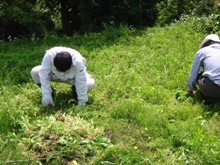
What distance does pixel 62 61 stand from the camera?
464 centimetres

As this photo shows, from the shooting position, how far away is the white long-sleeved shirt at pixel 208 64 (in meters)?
4.94

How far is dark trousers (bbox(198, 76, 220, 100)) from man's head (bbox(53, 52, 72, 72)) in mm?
1941

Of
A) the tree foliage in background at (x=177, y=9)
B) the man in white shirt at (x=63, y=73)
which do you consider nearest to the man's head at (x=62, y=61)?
the man in white shirt at (x=63, y=73)

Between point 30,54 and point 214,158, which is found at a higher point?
point 30,54

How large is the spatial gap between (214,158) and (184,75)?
2.46m

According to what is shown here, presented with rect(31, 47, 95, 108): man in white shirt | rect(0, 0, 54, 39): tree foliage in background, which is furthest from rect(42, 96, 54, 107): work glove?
rect(0, 0, 54, 39): tree foliage in background

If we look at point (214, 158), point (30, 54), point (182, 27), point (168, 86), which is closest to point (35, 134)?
point (214, 158)

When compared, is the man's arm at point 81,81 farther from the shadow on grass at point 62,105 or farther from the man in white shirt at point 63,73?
the shadow on grass at point 62,105

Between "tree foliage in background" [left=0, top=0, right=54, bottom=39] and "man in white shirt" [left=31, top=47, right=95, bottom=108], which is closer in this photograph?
"man in white shirt" [left=31, top=47, right=95, bottom=108]

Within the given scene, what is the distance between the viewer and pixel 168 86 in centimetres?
582

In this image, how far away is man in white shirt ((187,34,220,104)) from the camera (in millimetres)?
4961

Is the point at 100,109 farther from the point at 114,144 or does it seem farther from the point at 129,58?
the point at 129,58

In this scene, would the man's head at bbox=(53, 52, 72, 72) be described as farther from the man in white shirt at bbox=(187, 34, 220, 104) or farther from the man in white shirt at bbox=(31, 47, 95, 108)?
the man in white shirt at bbox=(187, 34, 220, 104)

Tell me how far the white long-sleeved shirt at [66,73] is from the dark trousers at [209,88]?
1700 millimetres
